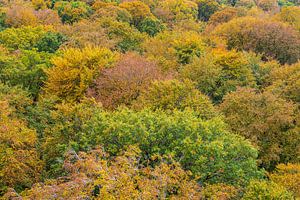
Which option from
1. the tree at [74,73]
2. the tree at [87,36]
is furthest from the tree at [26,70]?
the tree at [87,36]

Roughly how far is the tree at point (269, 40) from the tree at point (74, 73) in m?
Answer: 27.2

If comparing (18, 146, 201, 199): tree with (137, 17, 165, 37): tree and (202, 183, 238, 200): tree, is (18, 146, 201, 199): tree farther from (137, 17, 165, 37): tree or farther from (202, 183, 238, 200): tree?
(137, 17, 165, 37): tree

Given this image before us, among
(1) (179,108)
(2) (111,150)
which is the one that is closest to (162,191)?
(2) (111,150)

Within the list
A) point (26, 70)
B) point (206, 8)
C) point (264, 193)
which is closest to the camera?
point (264, 193)

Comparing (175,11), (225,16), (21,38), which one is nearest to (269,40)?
(225,16)

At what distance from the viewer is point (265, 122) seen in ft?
110

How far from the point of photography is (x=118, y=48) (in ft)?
178

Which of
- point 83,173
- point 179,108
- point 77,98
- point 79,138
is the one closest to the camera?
point 83,173

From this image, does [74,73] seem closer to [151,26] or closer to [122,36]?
[122,36]

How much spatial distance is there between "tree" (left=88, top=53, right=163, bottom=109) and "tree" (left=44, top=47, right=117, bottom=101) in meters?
1.18

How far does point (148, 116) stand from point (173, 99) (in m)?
6.83

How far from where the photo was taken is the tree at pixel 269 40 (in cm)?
5616

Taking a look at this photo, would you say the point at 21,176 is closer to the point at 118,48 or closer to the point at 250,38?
the point at 118,48

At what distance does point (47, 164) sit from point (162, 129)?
10.2m
